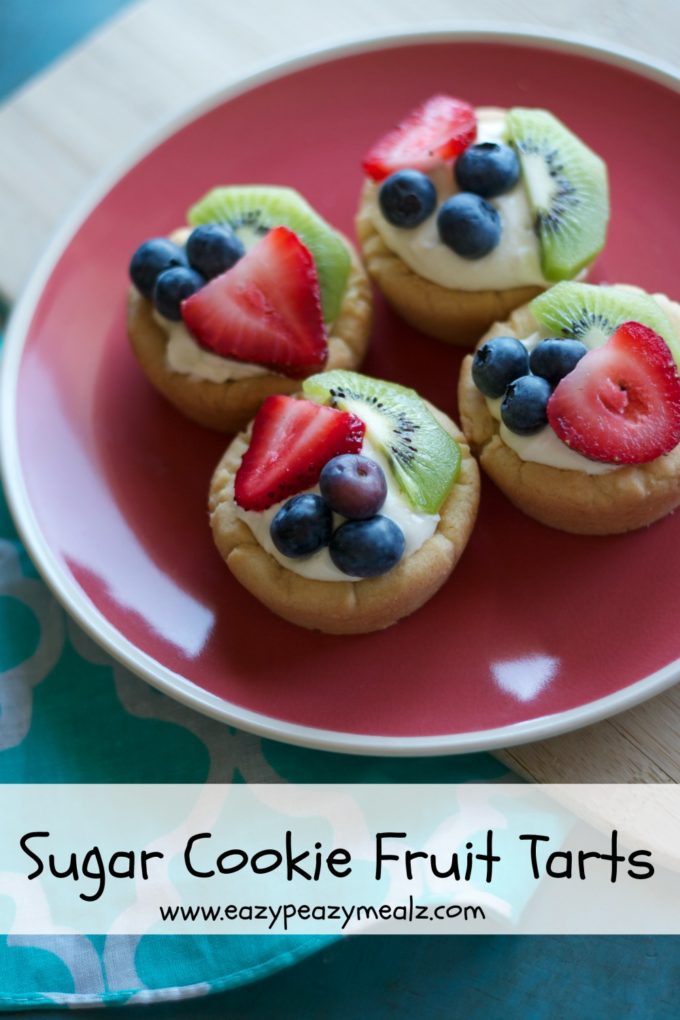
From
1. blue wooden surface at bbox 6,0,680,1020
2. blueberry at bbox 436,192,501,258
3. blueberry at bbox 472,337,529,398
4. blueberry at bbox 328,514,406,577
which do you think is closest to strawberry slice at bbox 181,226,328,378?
blueberry at bbox 436,192,501,258

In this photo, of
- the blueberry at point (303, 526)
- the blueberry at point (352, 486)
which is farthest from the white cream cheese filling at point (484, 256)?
the blueberry at point (303, 526)

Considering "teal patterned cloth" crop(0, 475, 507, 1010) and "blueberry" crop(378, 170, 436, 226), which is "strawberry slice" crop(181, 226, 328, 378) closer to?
"blueberry" crop(378, 170, 436, 226)

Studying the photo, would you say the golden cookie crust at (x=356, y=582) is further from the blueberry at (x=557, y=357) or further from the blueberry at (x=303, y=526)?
the blueberry at (x=557, y=357)

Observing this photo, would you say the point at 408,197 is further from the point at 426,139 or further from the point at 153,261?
the point at 153,261

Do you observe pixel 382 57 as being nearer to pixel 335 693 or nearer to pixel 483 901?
pixel 335 693

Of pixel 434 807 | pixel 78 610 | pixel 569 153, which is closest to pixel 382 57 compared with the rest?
pixel 569 153
